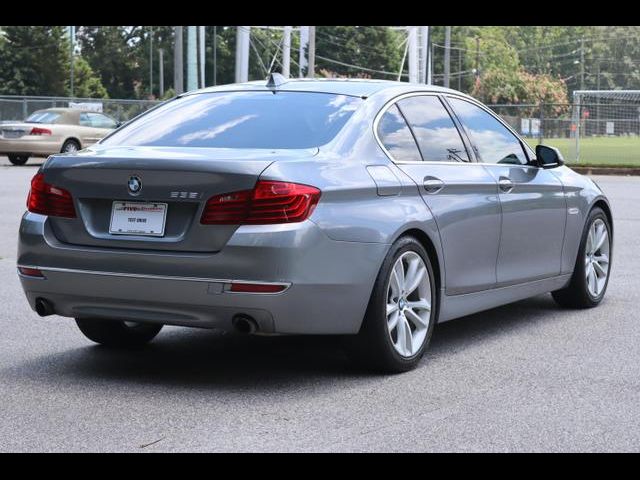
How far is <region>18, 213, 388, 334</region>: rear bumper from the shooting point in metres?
5.88

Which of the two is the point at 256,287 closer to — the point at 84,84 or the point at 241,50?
the point at 241,50

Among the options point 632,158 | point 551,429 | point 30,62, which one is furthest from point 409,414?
point 30,62

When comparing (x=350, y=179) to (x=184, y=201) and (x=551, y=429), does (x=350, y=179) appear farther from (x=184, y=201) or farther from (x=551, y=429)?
(x=551, y=429)

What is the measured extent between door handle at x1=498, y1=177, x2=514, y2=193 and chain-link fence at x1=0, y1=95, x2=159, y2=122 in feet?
118

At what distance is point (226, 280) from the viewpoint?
232 inches

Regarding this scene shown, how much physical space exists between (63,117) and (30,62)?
58.6 metres

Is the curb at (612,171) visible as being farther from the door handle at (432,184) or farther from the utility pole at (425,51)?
the utility pole at (425,51)

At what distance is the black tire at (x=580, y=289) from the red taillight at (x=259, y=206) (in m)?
3.39

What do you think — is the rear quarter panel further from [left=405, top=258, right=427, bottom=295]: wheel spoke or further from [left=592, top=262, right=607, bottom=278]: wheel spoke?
[left=405, top=258, right=427, bottom=295]: wheel spoke

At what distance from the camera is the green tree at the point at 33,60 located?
90188 millimetres

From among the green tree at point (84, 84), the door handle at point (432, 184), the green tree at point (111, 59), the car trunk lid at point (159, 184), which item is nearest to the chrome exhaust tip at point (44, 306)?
the car trunk lid at point (159, 184)

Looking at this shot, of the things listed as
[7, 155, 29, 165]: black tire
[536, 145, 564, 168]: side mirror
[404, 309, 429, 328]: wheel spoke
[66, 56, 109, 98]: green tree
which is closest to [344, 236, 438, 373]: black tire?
[404, 309, 429, 328]: wheel spoke

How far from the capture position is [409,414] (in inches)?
221

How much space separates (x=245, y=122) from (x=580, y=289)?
3.19m
